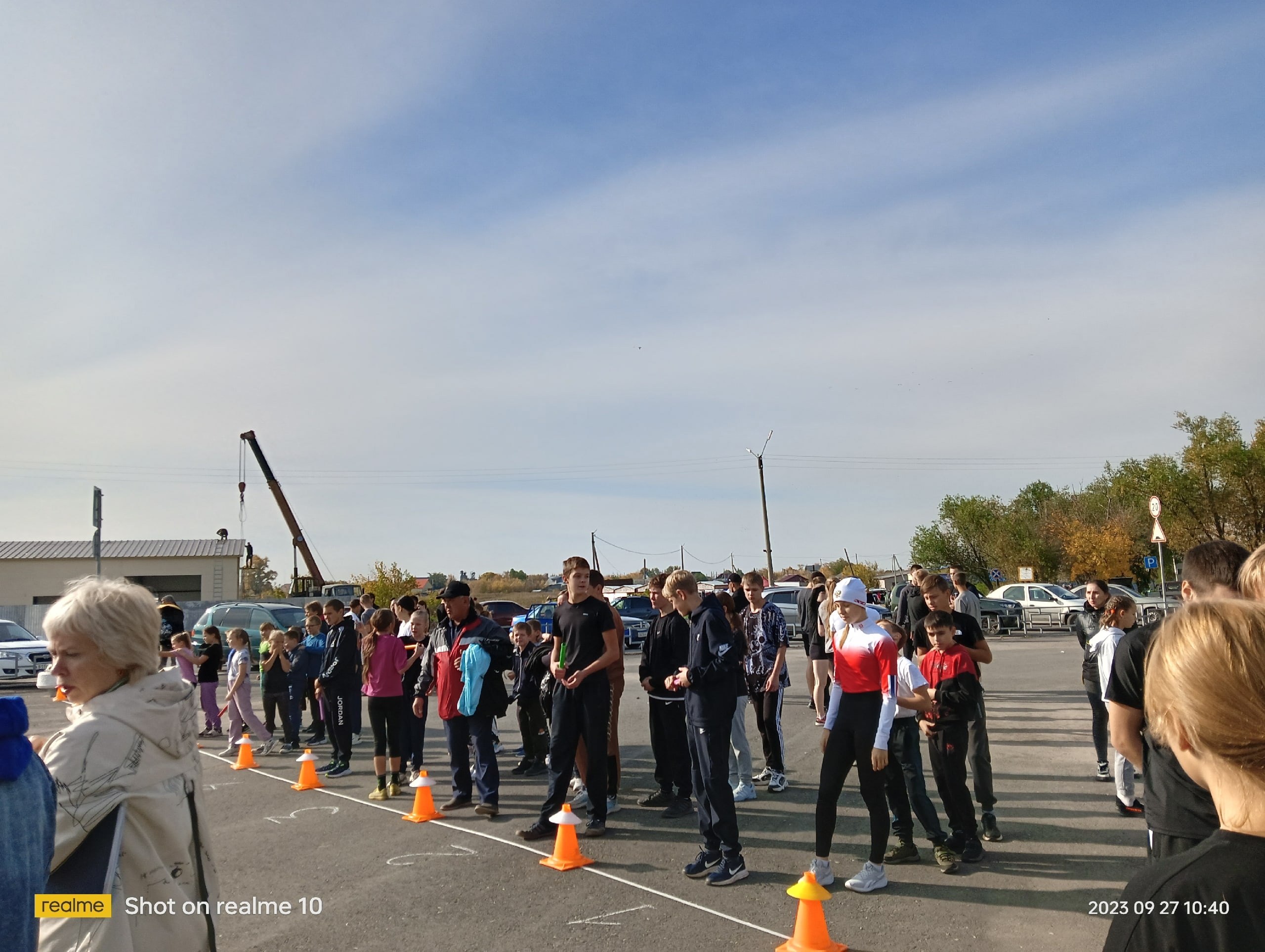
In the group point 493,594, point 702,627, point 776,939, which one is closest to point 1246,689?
point 776,939

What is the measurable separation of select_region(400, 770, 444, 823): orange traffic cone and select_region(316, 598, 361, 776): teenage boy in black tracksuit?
2.33m

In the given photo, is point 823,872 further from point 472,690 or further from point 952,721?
point 472,690

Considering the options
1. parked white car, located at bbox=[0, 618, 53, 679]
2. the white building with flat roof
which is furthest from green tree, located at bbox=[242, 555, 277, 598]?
parked white car, located at bbox=[0, 618, 53, 679]

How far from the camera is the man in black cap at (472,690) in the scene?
764cm

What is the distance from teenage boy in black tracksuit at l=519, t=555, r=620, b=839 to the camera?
680cm

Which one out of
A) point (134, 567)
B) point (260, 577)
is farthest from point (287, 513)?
point (260, 577)

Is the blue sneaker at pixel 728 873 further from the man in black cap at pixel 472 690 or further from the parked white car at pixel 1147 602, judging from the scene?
the parked white car at pixel 1147 602

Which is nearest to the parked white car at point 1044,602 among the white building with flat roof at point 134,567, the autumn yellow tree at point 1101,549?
the autumn yellow tree at point 1101,549

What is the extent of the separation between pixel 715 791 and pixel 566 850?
3.96 feet

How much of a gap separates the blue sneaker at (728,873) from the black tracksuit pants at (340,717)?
531 centimetres

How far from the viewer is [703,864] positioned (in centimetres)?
583

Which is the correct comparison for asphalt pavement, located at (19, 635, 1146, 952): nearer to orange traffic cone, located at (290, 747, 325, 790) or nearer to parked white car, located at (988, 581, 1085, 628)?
orange traffic cone, located at (290, 747, 325, 790)

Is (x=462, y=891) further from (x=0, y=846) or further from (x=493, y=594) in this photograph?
(x=493, y=594)

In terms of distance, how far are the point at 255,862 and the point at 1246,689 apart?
6.78 metres
